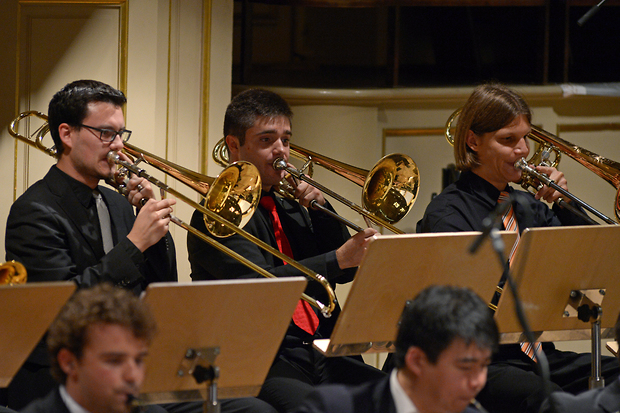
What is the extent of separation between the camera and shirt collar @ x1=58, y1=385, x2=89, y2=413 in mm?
1651

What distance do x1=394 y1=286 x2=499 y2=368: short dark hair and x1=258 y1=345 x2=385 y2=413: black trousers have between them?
0.97 metres

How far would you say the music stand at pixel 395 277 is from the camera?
7.49 ft

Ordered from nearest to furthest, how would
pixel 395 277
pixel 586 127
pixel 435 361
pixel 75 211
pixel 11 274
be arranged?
pixel 435 361, pixel 11 274, pixel 395 277, pixel 75 211, pixel 586 127

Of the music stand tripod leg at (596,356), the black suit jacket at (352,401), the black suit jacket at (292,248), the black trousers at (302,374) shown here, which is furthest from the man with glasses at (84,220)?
the music stand tripod leg at (596,356)

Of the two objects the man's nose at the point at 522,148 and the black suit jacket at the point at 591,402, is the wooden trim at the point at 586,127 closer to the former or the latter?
the man's nose at the point at 522,148

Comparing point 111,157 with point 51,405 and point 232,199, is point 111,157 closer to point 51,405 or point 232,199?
point 232,199

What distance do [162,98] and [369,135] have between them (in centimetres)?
118

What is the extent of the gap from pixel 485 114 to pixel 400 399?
169 cm

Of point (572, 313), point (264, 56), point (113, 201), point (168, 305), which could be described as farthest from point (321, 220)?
point (264, 56)

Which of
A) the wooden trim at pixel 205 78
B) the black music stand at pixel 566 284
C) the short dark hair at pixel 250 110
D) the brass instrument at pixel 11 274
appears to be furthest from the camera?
the wooden trim at pixel 205 78

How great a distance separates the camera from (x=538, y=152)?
352cm

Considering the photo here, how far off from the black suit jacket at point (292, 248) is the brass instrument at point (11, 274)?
2.47 feet

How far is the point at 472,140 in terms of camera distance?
315 centimetres

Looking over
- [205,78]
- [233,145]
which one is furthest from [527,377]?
[205,78]
